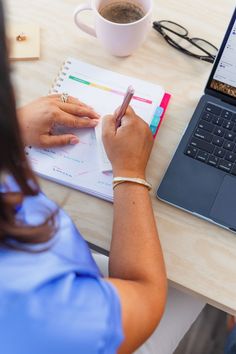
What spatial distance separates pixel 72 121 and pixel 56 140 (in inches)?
1.6

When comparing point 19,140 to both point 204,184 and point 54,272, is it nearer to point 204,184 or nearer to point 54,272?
point 54,272

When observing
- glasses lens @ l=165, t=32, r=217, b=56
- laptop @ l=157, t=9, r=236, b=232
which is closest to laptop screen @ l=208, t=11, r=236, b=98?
laptop @ l=157, t=9, r=236, b=232

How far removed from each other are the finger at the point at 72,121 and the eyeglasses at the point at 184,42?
228 millimetres

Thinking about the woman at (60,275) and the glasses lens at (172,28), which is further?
the glasses lens at (172,28)

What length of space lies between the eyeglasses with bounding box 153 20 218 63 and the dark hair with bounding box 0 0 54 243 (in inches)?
18.8

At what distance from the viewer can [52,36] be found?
0.89 meters

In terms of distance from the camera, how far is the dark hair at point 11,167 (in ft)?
1.37

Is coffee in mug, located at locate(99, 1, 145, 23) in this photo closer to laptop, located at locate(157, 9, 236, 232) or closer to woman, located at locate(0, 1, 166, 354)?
laptop, located at locate(157, 9, 236, 232)

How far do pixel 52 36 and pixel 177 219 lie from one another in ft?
1.40

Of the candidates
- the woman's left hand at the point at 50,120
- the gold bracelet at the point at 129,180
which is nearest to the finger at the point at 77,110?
the woman's left hand at the point at 50,120

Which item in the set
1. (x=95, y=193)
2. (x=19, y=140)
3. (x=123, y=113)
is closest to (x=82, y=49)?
(x=123, y=113)

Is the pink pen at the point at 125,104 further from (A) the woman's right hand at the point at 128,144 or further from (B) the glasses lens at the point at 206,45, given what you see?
(B) the glasses lens at the point at 206,45

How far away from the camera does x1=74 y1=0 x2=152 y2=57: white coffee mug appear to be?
782 millimetres

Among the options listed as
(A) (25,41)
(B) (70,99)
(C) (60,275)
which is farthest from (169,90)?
(C) (60,275)
